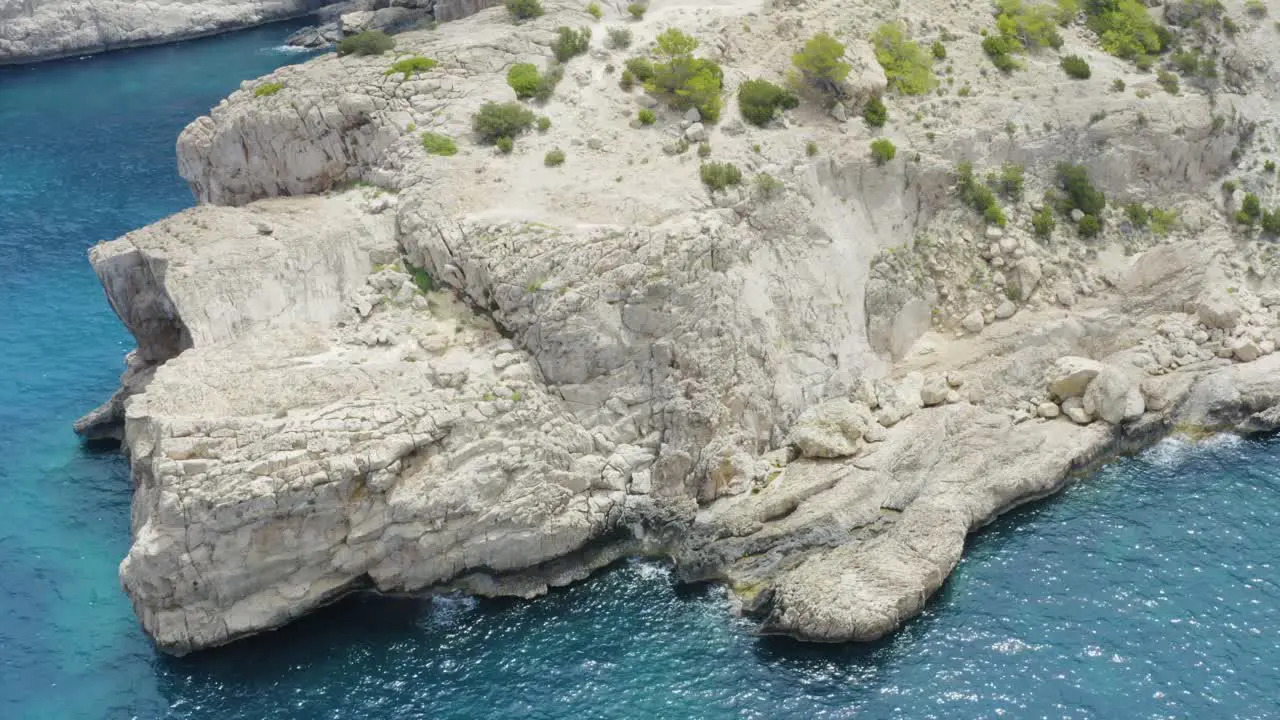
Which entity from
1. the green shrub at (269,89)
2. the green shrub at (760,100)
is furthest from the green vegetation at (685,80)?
the green shrub at (269,89)

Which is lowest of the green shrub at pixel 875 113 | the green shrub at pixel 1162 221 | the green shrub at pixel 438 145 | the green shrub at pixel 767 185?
the green shrub at pixel 1162 221

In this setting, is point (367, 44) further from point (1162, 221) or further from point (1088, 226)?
point (1162, 221)

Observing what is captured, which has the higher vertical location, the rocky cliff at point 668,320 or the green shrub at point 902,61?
the green shrub at point 902,61

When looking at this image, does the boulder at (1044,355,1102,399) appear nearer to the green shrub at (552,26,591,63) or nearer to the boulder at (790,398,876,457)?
the boulder at (790,398,876,457)

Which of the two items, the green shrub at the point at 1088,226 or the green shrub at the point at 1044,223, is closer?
the green shrub at the point at 1044,223

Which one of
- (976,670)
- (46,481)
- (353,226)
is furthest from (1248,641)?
(46,481)

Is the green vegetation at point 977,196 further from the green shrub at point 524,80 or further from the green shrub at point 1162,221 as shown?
the green shrub at point 524,80

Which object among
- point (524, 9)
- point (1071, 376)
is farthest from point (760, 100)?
point (1071, 376)

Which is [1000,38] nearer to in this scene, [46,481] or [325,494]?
[325,494]
